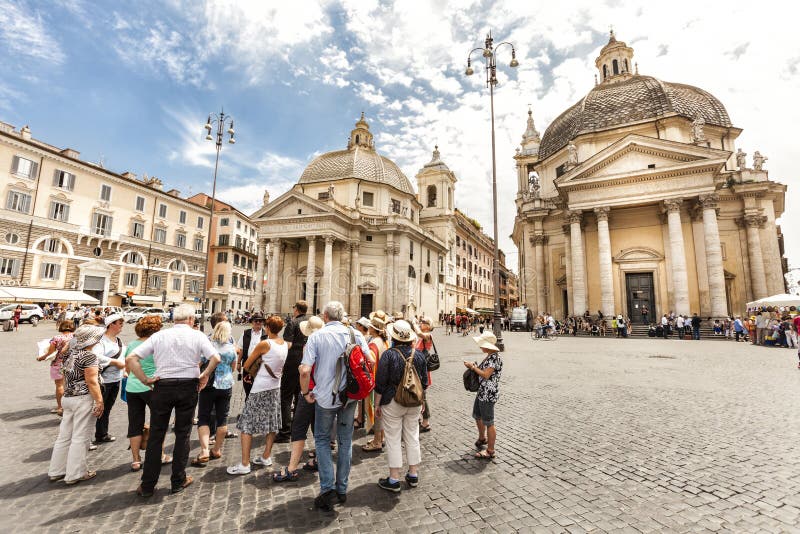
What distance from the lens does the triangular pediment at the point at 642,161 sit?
915 inches

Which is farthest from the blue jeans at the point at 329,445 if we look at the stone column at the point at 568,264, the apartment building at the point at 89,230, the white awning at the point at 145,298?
the white awning at the point at 145,298

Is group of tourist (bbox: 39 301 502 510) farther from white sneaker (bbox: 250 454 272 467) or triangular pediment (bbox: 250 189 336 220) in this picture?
triangular pediment (bbox: 250 189 336 220)

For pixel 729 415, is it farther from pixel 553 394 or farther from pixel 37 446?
pixel 37 446

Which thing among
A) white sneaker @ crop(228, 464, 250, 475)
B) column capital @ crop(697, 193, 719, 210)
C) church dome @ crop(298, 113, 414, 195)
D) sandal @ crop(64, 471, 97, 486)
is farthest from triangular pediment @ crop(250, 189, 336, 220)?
white sneaker @ crop(228, 464, 250, 475)

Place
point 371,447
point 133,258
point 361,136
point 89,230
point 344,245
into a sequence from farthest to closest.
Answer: point 361,136 → point 133,258 → point 344,245 → point 89,230 → point 371,447

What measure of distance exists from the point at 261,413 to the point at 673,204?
28705mm

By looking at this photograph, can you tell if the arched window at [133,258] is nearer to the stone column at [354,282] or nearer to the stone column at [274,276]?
the stone column at [274,276]

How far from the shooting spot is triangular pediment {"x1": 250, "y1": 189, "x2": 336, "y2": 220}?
34.3 meters

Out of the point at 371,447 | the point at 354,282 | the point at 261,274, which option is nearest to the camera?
the point at 371,447

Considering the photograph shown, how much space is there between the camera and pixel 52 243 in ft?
100

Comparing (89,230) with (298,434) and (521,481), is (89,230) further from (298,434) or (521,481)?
(521,481)

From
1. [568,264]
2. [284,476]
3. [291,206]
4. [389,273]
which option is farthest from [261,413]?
[291,206]

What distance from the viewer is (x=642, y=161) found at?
82.8ft

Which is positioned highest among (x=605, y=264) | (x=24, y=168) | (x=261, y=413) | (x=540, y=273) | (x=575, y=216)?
(x=24, y=168)
